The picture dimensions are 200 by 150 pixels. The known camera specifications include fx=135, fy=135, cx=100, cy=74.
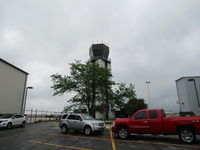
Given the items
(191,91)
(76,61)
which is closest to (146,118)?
(76,61)

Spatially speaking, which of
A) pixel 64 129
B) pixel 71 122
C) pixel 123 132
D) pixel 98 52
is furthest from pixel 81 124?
pixel 98 52

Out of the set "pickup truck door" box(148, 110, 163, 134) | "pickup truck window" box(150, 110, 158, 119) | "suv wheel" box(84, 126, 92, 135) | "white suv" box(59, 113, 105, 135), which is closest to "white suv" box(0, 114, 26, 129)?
"white suv" box(59, 113, 105, 135)

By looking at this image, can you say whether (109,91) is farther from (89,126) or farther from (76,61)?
(89,126)

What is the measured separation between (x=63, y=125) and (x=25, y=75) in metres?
19.0

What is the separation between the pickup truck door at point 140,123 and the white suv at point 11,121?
1419 cm

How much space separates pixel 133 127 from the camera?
9.48 meters

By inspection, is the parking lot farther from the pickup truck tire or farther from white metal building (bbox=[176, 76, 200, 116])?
white metal building (bbox=[176, 76, 200, 116])

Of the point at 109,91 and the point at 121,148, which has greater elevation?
the point at 109,91

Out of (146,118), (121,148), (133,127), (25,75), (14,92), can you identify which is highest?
(25,75)

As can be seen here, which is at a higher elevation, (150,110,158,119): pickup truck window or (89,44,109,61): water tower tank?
(89,44,109,61): water tower tank

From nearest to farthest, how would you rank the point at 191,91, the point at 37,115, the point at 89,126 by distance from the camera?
the point at 89,126, the point at 37,115, the point at 191,91

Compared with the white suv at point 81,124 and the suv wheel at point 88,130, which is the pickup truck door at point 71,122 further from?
the suv wheel at point 88,130

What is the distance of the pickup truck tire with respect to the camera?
25.4 feet

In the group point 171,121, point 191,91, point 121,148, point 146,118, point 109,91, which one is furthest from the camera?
point 191,91
